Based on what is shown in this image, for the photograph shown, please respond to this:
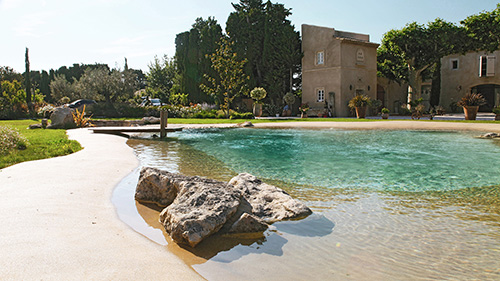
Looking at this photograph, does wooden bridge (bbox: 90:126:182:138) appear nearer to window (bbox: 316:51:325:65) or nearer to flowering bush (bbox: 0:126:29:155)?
flowering bush (bbox: 0:126:29:155)

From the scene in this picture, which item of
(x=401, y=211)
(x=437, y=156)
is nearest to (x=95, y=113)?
(x=437, y=156)

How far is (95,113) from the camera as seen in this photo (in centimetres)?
2638

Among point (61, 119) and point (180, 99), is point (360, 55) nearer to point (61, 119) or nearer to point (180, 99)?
point (180, 99)

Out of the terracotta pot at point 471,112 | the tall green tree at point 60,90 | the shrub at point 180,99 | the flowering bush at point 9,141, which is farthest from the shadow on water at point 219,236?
the tall green tree at point 60,90

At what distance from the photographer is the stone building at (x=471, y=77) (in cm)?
2822

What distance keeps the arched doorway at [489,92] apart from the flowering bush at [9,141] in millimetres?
33934

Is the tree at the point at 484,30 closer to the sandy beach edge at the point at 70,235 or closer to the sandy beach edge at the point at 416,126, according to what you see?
the sandy beach edge at the point at 416,126

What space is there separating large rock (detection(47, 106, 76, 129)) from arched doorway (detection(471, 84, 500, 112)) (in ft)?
105

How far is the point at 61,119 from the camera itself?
17.4 meters

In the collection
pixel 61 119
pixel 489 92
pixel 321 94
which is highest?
pixel 489 92

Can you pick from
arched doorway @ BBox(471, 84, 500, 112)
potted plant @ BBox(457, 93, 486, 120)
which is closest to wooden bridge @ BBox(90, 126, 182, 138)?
potted plant @ BBox(457, 93, 486, 120)

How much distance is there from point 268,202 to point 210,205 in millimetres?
1140

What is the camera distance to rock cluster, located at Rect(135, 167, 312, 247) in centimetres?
359

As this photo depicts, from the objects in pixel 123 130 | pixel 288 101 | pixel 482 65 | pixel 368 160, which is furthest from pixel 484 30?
pixel 123 130
